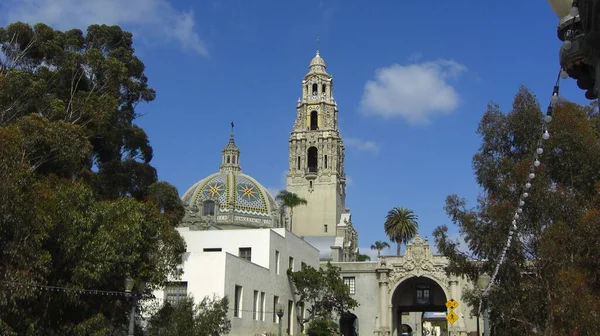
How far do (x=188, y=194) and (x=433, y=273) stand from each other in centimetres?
3895

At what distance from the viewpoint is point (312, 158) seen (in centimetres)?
9206

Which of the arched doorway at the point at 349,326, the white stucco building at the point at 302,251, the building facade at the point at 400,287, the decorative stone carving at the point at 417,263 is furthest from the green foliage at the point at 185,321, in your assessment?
the arched doorway at the point at 349,326

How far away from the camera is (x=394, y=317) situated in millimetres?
59031

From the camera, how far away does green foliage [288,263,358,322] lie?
148 feet

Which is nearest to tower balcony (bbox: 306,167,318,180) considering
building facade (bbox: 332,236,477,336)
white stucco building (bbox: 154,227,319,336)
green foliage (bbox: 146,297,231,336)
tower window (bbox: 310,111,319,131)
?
tower window (bbox: 310,111,319,131)

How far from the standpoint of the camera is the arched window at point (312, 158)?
3556 inches

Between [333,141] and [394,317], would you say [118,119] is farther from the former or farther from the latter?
[333,141]

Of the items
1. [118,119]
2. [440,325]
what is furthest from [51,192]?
[440,325]

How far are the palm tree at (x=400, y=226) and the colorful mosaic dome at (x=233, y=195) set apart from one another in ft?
48.8

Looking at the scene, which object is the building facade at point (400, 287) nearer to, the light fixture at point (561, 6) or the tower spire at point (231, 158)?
the tower spire at point (231, 158)

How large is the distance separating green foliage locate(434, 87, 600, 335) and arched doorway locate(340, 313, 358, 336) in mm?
31426

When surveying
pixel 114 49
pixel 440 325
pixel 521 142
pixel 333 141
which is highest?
pixel 333 141

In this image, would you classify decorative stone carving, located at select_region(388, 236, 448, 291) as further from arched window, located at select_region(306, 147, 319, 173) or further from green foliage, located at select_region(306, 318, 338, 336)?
arched window, located at select_region(306, 147, 319, 173)

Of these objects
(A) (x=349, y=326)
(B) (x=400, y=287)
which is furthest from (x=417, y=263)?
(A) (x=349, y=326)
